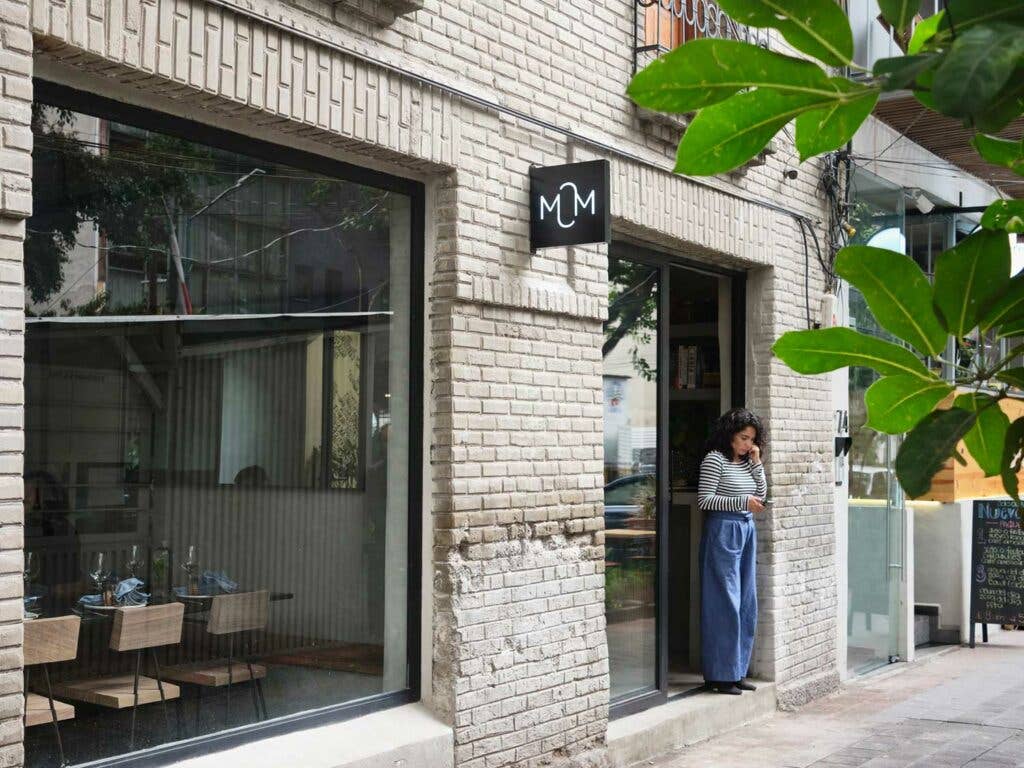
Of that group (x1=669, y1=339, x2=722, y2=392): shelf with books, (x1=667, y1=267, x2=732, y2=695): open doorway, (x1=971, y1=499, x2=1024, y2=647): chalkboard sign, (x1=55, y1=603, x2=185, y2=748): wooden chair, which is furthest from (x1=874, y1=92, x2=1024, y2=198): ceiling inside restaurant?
(x1=55, y1=603, x2=185, y2=748): wooden chair

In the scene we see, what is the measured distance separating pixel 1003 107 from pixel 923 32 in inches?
9.0

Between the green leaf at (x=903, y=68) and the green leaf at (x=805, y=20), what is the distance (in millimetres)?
56

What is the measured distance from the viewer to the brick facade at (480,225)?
450cm

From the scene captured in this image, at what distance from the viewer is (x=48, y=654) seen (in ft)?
14.8

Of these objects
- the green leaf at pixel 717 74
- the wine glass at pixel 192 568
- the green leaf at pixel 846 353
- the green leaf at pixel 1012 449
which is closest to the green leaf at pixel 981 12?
the green leaf at pixel 717 74

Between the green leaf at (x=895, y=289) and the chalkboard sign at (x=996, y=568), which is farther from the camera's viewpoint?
the chalkboard sign at (x=996, y=568)

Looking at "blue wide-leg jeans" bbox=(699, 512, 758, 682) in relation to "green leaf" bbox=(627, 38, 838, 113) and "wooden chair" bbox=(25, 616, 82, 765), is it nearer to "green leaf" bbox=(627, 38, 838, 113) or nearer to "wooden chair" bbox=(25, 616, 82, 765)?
"wooden chair" bbox=(25, 616, 82, 765)

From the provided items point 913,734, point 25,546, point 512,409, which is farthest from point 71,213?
point 913,734

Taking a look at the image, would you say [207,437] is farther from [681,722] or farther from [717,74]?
[717,74]

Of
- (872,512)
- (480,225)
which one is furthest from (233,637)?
(872,512)

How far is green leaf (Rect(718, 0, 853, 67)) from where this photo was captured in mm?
931

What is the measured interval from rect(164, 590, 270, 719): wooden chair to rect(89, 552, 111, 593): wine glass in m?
0.57

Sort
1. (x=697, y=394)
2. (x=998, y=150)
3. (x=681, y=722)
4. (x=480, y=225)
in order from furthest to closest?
(x=697, y=394), (x=681, y=722), (x=480, y=225), (x=998, y=150)

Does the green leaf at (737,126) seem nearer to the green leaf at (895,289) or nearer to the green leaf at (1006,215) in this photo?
the green leaf at (895,289)
